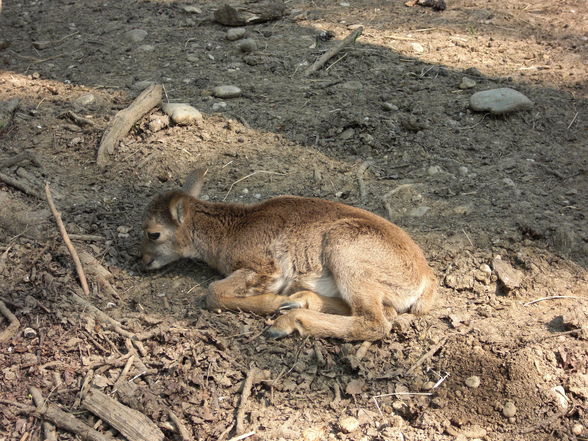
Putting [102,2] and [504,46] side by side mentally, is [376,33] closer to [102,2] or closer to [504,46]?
[504,46]

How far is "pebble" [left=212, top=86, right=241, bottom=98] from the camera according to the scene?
9.77 meters

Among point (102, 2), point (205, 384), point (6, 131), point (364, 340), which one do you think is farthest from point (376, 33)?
point (205, 384)

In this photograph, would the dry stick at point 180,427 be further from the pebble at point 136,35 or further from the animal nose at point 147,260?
the pebble at point 136,35

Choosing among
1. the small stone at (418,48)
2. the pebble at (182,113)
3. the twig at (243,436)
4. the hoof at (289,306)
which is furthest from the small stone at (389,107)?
the twig at (243,436)

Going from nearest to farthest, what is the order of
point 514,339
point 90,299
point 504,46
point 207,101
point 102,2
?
1. point 514,339
2. point 90,299
3. point 207,101
4. point 504,46
5. point 102,2

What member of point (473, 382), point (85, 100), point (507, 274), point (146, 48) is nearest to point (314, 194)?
point (507, 274)

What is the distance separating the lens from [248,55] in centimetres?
1091

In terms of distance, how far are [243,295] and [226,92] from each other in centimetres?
408

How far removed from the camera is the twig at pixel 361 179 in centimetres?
804

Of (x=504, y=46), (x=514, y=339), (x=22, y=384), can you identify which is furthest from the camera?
(x=504, y=46)

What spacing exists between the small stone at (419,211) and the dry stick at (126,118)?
12.9 feet

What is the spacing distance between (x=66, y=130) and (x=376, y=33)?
577cm

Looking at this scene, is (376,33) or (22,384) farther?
(376,33)

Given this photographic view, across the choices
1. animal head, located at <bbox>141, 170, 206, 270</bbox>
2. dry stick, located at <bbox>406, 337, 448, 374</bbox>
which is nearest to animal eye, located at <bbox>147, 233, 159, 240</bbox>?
animal head, located at <bbox>141, 170, 206, 270</bbox>
